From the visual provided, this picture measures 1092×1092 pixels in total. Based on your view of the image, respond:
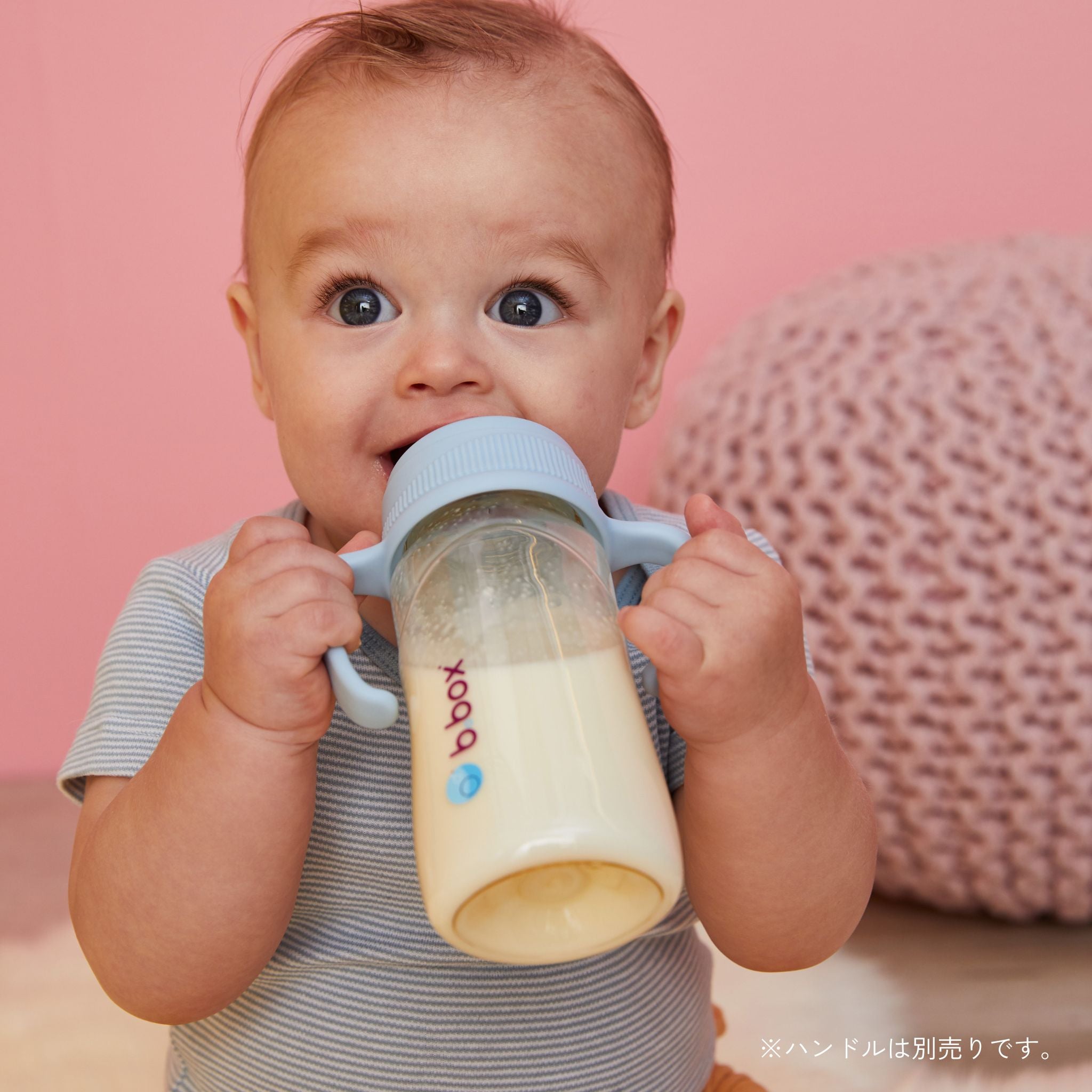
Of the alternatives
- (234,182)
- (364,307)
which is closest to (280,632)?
(364,307)

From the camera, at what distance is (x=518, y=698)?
19.7 inches

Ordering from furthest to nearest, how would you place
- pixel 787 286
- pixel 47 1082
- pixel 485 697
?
pixel 787 286 < pixel 47 1082 < pixel 485 697

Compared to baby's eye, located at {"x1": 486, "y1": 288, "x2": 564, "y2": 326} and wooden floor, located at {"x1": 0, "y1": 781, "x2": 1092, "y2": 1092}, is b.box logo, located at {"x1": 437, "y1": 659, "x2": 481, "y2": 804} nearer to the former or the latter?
baby's eye, located at {"x1": 486, "y1": 288, "x2": 564, "y2": 326}

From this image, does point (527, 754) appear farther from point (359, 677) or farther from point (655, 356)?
point (655, 356)

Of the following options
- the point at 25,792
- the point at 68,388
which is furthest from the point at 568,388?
the point at 25,792

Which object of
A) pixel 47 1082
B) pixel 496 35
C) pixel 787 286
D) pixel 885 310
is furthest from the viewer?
pixel 787 286

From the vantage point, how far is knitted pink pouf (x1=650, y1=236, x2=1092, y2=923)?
41.3 inches

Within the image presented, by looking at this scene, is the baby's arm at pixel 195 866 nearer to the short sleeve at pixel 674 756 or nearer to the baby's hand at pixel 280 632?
the baby's hand at pixel 280 632

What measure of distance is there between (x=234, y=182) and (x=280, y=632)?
1209 mm

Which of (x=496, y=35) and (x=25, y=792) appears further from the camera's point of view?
(x=25, y=792)

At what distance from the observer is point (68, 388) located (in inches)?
65.2

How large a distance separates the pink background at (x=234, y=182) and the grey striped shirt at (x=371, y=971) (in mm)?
867

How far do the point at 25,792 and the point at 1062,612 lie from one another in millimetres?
1299

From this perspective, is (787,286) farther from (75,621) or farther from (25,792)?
(25,792)
